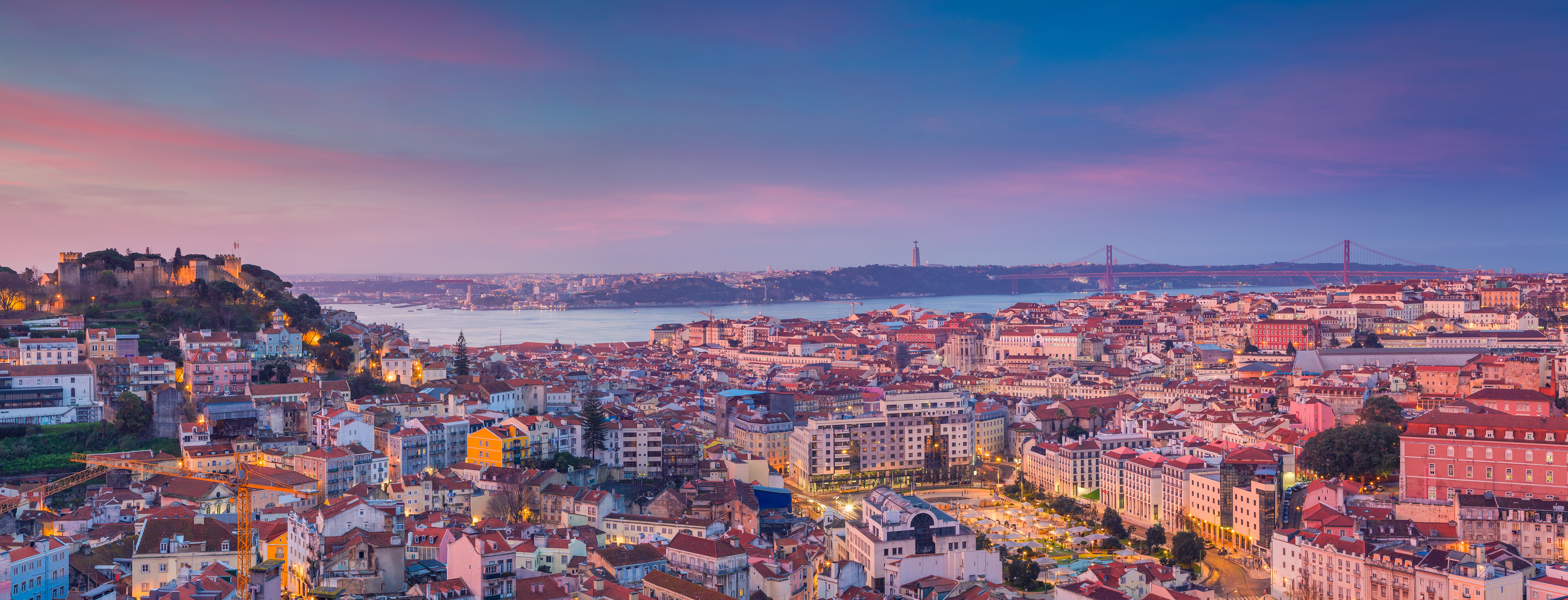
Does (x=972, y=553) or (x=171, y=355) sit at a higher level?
(x=171, y=355)

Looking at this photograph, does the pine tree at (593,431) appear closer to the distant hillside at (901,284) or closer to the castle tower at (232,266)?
the castle tower at (232,266)

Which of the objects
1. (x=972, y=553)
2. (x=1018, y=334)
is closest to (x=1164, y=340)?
(x=1018, y=334)

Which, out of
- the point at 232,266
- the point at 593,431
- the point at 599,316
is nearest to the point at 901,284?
the point at 599,316

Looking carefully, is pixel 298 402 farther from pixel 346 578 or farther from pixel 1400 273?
pixel 1400 273

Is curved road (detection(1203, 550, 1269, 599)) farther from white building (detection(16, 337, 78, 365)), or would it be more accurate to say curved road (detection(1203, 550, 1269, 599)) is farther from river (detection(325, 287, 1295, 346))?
river (detection(325, 287, 1295, 346))

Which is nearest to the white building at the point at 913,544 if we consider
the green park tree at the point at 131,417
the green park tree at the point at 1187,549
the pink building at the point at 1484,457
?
the green park tree at the point at 1187,549

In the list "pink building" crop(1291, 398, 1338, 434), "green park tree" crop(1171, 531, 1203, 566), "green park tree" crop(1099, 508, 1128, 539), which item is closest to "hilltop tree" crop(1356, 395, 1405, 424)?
"pink building" crop(1291, 398, 1338, 434)
